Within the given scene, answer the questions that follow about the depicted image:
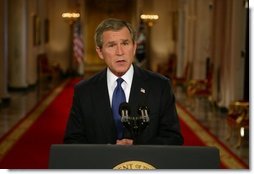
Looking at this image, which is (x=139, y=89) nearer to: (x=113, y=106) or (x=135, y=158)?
(x=113, y=106)

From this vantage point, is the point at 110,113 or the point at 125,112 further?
the point at 110,113

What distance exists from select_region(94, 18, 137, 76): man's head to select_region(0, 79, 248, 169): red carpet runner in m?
4.39

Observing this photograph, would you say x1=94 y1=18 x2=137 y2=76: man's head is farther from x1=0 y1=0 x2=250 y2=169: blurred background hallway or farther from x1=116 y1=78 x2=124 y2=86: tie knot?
x1=0 y1=0 x2=250 y2=169: blurred background hallway

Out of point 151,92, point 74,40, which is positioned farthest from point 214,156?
point 74,40

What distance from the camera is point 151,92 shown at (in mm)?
2514

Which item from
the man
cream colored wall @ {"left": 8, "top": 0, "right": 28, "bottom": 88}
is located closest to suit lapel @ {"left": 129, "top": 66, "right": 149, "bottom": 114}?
the man

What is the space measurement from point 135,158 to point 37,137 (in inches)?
338

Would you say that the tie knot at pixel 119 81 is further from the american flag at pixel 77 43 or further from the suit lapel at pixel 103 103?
the american flag at pixel 77 43

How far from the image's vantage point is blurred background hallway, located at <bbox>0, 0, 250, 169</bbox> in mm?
12117

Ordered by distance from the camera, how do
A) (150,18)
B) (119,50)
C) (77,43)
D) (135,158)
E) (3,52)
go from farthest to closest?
(77,43), (150,18), (3,52), (119,50), (135,158)

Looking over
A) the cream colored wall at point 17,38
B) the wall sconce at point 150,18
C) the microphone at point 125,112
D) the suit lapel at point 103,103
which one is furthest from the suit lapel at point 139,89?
the wall sconce at point 150,18

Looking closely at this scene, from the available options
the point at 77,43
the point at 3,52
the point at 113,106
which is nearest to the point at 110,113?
the point at 113,106

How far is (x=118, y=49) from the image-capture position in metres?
2.19

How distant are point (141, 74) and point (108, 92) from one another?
0.16 meters
